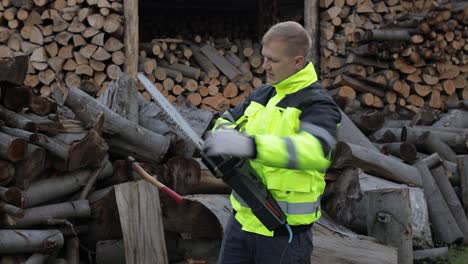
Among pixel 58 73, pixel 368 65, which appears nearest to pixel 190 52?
pixel 58 73

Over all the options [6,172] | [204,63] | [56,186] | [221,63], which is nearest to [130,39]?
[204,63]

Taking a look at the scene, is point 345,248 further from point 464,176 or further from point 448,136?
point 448,136

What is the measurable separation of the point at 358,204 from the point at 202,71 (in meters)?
4.44

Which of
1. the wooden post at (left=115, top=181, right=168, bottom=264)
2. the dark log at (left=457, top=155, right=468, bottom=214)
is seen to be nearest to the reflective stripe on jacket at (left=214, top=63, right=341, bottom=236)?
the wooden post at (left=115, top=181, right=168, bottom=264)

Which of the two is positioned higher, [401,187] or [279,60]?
[279,60]

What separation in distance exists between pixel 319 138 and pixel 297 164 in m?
0.14

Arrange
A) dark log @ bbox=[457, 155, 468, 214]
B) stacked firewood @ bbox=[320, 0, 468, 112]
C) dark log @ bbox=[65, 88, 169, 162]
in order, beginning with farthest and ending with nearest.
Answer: stacked firewood @ bbox=[320, 0, 468, 112]
dark log @ bbox=[457, 155, 468, 214]
dark log @ bbox=[65, 88, 169, 162]

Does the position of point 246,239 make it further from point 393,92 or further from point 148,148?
point 393,92

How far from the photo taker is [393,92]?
8773 millimetres

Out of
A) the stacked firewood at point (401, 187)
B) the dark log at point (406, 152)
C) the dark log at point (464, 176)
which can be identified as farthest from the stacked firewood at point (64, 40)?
the dark log at point (464, 176)

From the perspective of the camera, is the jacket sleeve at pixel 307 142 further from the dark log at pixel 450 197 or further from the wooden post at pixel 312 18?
the wooden post at pixel 312 18

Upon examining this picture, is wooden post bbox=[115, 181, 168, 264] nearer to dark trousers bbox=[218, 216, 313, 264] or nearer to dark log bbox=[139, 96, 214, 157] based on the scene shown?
dark log bbox=[139, 96, 214, 157]

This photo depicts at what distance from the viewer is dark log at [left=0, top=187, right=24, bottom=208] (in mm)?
3934

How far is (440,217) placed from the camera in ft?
18.6
